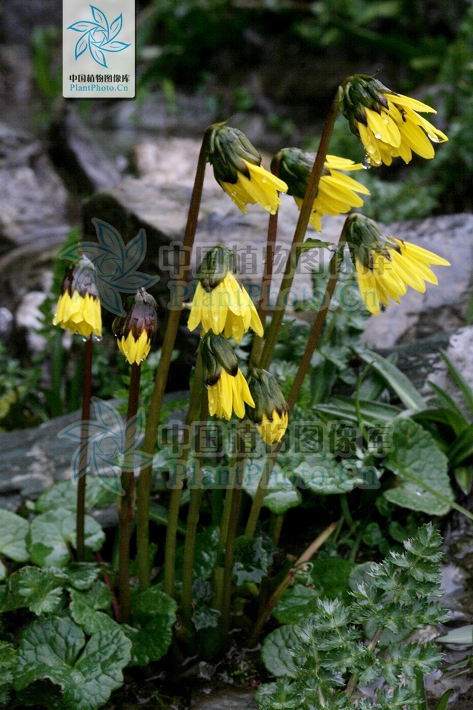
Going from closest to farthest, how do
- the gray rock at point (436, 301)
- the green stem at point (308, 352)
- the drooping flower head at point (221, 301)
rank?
the drooping flower head at point (221, 301) < the green stem at point (308, 352) < the gray rock at point (436, 301)

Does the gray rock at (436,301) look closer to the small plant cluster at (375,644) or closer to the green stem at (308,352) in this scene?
the green stem at (308,352)

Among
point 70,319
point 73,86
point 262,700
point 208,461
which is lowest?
point 262,700

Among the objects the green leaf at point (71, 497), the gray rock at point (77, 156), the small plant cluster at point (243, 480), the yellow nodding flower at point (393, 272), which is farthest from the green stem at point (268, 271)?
the gray rock at point (77, 156)

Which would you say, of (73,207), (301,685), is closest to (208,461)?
(301,685)

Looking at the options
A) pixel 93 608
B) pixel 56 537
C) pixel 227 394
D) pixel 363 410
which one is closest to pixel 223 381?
pixel 227 394

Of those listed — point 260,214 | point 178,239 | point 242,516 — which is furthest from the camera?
point 260,214

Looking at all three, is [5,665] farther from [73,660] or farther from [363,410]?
[363,410]

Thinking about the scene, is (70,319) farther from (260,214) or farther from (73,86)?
(260,214)
